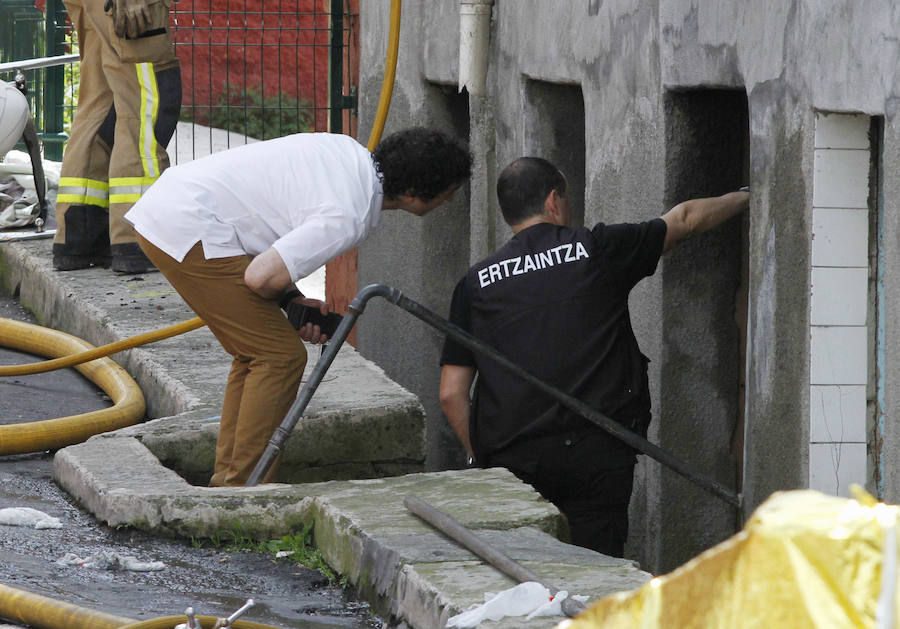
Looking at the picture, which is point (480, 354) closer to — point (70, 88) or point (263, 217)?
point (263, 217)

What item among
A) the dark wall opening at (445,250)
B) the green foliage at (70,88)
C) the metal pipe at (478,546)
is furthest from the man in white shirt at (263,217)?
the green foliage at (70,88)

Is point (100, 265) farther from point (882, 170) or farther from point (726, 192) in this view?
point (882, 170)

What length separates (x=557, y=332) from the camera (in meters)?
4.37

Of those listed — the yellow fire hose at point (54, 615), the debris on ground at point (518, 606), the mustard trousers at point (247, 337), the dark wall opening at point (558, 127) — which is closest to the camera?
the debris on ground at point (518, 606)

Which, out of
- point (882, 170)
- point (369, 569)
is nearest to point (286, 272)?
point (369, 569)

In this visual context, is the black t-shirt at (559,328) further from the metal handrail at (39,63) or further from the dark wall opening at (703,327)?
the metal handrail at (39,63)

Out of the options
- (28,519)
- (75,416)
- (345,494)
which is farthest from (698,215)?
(75,416)

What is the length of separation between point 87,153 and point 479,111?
2282 mm

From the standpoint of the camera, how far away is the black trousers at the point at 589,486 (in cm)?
442

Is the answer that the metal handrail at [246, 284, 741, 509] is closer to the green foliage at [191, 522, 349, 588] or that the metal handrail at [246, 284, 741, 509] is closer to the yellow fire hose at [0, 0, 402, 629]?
the green foliage at [191, 522, 349, 588]

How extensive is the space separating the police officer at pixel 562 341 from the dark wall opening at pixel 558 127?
4.93 ft

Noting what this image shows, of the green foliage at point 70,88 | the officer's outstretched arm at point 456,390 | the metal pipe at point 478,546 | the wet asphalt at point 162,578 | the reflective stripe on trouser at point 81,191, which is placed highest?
the green foliage at point 70,88

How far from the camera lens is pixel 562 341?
4371mm

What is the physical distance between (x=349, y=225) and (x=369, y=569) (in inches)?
47.9
